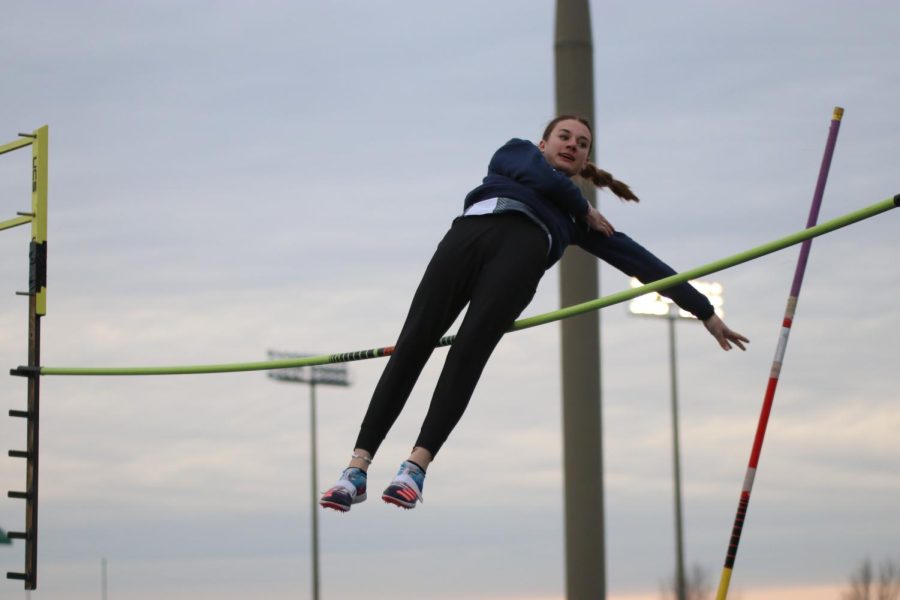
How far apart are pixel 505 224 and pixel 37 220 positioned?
2.66m

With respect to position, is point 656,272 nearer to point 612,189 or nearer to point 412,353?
point 612,189

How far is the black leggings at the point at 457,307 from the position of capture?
547cm

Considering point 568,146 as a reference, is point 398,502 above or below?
below

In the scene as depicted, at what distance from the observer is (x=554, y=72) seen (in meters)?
8.34

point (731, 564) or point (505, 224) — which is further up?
point (505, 224)

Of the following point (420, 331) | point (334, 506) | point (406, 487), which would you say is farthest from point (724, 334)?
point (334, 506)

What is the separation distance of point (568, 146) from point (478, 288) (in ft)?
2.28

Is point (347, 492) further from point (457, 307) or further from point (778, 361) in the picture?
point (778, 361)

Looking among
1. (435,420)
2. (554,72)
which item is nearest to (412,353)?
(435,420)

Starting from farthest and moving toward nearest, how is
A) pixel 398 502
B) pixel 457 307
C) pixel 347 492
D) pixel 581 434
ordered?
1. pixel 581 434
2. pixel 457 307
3. pixel 347 492
4. pixel 398 502

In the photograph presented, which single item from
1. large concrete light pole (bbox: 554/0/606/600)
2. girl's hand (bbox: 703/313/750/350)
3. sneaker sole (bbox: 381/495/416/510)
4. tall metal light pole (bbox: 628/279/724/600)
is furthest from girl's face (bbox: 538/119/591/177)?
tall metal light pole (bbox: 628/279/724/600)

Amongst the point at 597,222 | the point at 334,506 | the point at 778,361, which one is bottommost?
the point at 334,506

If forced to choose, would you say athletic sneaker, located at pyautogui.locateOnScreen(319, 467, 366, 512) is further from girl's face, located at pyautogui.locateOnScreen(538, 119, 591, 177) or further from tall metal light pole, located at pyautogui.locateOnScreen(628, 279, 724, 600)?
tall metal light pole, located at pyautogui.locateOnScreen(628, 279, 724, 600)

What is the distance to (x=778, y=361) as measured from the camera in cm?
594
